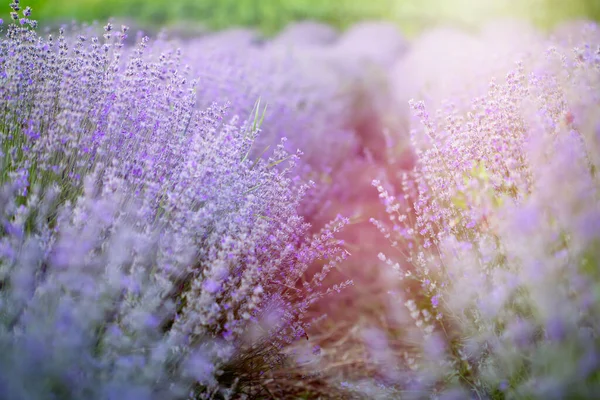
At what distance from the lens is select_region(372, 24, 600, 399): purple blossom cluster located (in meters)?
1.13

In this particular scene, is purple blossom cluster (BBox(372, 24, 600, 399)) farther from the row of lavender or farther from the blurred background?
the blurred background

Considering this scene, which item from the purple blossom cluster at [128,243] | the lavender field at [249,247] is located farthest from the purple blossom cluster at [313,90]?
the purple blossom cluster at [128,243]

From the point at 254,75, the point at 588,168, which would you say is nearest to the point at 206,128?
the point at 588,168

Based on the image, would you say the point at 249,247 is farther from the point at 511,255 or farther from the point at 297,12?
the point at 297,12

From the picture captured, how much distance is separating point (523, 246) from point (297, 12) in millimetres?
5980

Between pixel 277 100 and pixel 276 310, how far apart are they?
1739mm

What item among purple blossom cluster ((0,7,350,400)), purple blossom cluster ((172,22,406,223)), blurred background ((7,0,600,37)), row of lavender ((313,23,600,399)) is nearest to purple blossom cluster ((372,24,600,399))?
row of lavender ((313,23,600,399))

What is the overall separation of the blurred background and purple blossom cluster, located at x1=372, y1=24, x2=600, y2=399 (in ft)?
11.9

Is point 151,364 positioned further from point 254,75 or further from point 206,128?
point 254,75

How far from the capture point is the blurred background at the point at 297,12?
535 cm

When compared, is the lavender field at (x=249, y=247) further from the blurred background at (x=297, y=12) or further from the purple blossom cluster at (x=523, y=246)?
the blurred background at (x=297, y=12)

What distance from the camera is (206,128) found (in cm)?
191

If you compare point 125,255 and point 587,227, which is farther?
point 125,255

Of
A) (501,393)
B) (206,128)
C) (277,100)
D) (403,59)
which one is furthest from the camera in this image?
(403,59)
